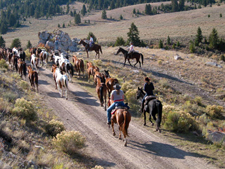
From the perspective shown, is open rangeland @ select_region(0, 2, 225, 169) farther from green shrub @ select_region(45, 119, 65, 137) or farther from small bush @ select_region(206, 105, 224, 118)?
small bush @ select_region(206, 105, 224, 118)

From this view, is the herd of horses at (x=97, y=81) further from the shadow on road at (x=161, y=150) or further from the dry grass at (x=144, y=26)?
the dry grass at (x=144, y=26)

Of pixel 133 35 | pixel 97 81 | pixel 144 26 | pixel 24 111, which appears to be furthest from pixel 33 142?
pixel 144 26

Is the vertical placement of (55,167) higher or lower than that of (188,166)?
higher

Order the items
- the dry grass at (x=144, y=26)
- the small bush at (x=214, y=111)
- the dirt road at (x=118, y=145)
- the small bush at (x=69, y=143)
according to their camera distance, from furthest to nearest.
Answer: the dry grass at (x=144, y=26) → the small bush at (x=214, y=111) → the small bush at (x=69, y=143) → the dirt road at (x=118, y=145)

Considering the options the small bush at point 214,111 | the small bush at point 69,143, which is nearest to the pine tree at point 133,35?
the small bush at point 214,111

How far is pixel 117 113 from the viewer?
28.8ft

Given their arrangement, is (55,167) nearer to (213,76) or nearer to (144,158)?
(144,158)

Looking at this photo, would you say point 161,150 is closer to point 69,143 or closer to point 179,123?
point 179,123

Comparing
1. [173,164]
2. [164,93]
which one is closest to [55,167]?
[173,164]

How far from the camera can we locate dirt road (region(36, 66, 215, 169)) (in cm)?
784

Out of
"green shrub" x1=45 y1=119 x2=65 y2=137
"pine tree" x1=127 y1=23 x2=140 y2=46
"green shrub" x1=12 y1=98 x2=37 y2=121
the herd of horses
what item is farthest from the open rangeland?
"pine tree" x1=127 y1=23 x2=140 y2=46

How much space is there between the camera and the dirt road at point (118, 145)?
784 cm

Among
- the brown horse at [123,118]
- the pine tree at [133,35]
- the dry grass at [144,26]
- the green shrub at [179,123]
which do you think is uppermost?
the dry grass at [144,26]

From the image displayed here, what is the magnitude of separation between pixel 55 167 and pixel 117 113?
11.0 feet
